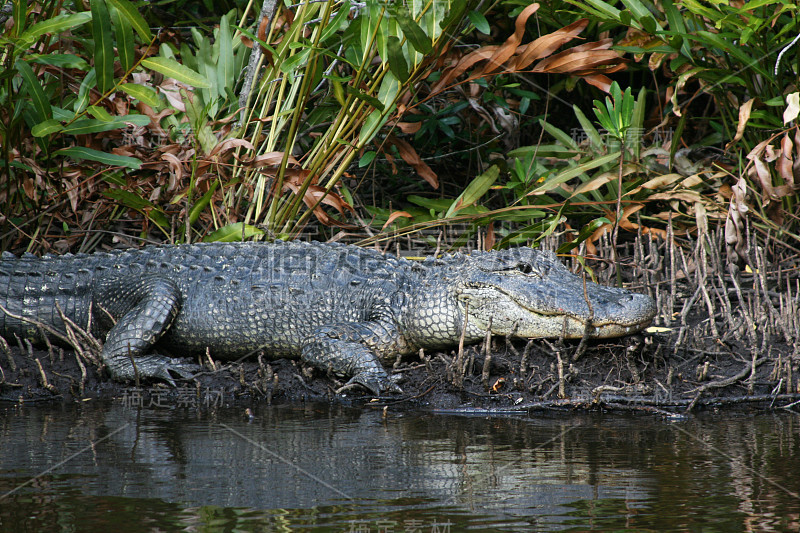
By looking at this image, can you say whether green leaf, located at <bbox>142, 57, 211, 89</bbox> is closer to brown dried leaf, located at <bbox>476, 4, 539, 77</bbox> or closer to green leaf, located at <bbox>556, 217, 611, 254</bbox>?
brown dried leaf, located at <bbox>476, 4, 539, 77</bbox>

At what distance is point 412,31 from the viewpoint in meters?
4.49

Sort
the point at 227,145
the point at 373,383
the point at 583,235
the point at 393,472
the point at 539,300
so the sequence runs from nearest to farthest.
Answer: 1. the point at 393,472
2. the point at 373,383
3. the point at 539,300
4. the point at 583,235
5. the point at 227,145

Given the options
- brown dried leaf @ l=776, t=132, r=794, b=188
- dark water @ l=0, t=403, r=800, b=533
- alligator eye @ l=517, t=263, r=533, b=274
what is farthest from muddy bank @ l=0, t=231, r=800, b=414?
brown dried leaf @ l=776, t=132, r=794, b=188

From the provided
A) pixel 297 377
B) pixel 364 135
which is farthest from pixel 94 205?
pixel 297 377

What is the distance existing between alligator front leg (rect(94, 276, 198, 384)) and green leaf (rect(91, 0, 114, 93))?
42.5 inches

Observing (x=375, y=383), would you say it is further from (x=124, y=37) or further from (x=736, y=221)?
(x=736, y=221)

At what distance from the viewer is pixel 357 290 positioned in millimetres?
4293

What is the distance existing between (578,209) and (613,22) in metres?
1.32

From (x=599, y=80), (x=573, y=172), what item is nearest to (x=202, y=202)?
(x=573, y=172)

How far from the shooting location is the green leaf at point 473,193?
18.2 feet

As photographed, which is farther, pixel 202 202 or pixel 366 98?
pixel 202 202

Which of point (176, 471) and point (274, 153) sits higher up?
point (274, 153)

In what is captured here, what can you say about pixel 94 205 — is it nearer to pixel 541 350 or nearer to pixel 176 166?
pixel 176 166

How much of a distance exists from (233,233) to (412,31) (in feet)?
5.41
